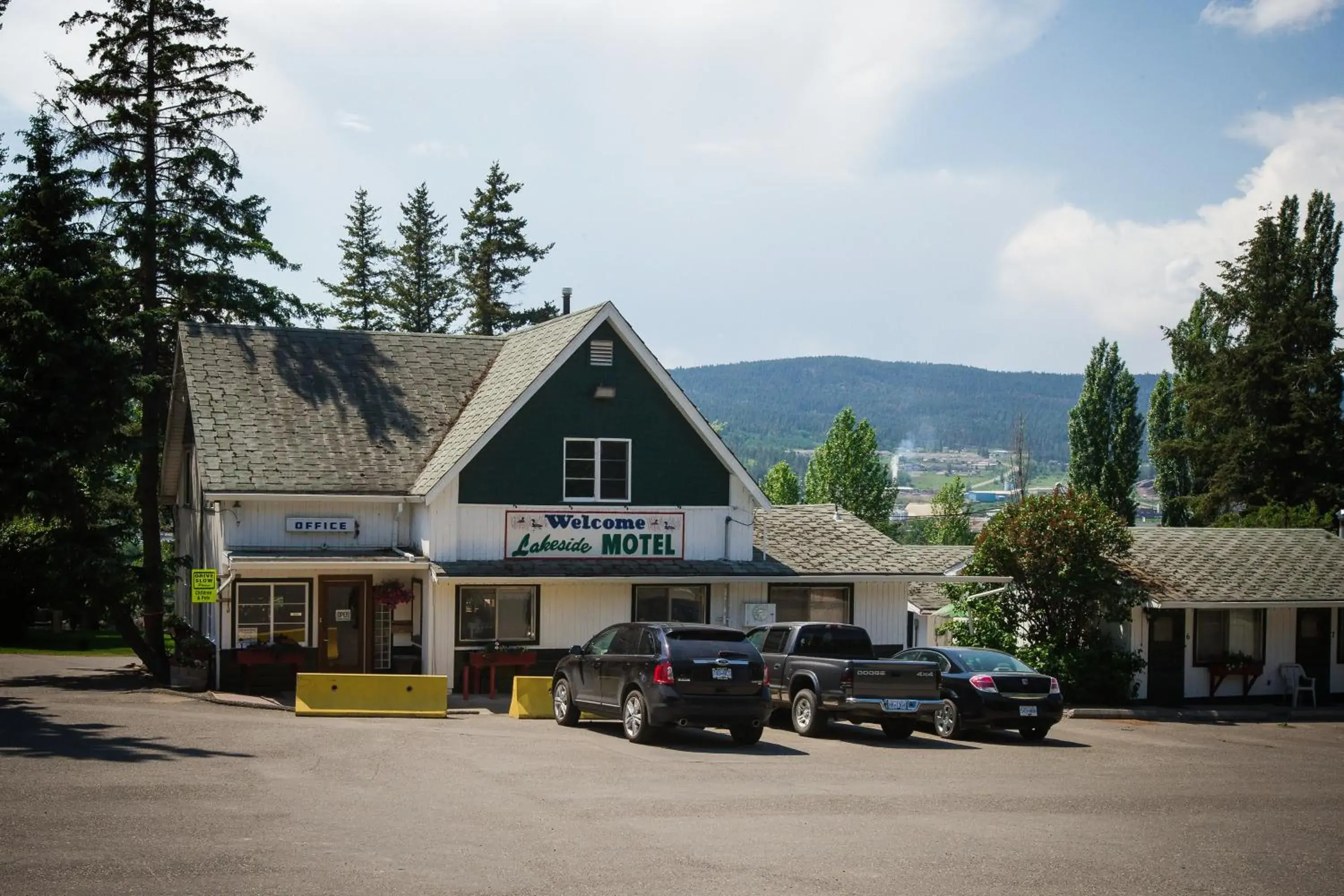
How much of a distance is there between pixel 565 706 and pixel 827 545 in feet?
38.2

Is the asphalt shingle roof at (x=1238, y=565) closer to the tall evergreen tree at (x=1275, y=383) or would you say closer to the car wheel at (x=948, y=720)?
the car wheel at (x=948, y=720)

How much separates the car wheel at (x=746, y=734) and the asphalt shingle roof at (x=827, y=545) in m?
10.1

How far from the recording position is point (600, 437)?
98.3 ft

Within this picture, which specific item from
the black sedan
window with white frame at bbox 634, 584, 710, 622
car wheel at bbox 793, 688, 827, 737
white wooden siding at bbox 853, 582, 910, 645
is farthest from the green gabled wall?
car wheel at bbox 793, 688, 827, 737

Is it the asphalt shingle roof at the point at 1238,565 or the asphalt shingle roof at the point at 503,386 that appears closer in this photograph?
the asphalt shingle roof at the point at 503,386

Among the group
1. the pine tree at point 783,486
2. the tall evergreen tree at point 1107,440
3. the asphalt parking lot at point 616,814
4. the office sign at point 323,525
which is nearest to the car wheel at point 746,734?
the asphalt parking lot at point 616,814

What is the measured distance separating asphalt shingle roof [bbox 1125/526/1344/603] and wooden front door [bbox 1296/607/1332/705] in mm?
854

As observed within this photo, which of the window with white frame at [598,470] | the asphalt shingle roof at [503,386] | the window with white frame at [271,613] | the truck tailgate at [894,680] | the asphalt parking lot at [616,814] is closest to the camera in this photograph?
the asphalt parking lot at [616,814]

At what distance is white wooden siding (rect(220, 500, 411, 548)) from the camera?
2795cm

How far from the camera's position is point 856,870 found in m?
11.1

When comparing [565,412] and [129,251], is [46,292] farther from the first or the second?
[565,412]

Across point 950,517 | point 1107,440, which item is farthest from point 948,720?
point 950,517

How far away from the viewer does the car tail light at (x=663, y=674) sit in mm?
19812

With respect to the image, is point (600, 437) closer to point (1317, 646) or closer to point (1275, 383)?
point (1317, 646)
